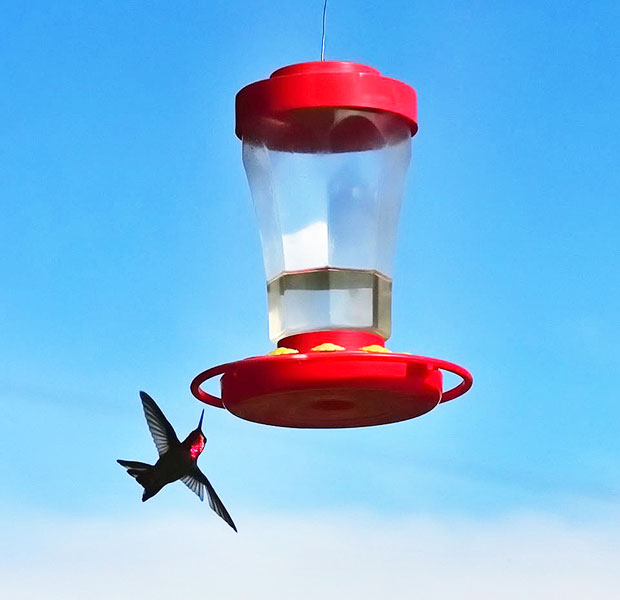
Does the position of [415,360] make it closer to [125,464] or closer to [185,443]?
[185,443]

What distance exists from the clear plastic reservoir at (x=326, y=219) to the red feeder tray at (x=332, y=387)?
214 millimetres

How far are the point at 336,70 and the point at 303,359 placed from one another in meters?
1.28

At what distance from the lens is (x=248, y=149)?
20.7 feet

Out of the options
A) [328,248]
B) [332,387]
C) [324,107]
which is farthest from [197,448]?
[324,107]

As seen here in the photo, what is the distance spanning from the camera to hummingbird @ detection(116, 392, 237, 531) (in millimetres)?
7410

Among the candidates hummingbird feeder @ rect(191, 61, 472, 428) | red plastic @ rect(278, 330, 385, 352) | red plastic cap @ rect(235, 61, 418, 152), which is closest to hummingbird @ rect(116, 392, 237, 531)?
hummingbird feeder @ rect(191, 61, 472, 428)

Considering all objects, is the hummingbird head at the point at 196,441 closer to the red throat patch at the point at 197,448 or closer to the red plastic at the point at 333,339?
the red throat patch at the point at 197,448

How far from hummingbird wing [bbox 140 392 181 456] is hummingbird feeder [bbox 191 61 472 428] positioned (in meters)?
1.64

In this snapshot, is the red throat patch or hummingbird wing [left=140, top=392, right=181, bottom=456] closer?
the red throat patch

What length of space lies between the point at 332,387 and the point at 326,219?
107 cm

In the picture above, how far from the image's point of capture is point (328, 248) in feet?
20.0

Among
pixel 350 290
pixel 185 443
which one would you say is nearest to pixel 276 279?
pixel 350 290

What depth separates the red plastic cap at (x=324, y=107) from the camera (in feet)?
18.2

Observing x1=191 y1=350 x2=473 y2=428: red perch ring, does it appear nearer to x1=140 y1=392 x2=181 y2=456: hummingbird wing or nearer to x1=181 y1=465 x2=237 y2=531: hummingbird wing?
x1=181 y1=465 x2=237 y2=531: hummingbird wing
